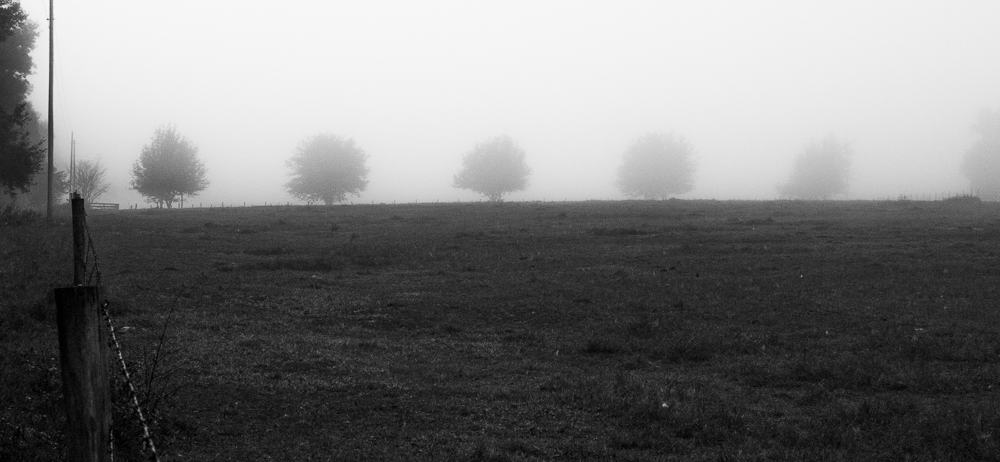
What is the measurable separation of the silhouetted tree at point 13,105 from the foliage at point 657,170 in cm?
7853

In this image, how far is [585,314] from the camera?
50.7 ft

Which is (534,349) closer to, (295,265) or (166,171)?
(295,265)

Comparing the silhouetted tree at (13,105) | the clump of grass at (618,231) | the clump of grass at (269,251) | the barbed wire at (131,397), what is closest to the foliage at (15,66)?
the silhouetted tree at (13,105)

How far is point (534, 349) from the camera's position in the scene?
1271cm

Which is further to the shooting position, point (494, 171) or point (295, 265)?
point (494, 171)

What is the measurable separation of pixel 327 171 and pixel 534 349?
8750cm

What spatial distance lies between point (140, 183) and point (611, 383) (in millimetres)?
78018

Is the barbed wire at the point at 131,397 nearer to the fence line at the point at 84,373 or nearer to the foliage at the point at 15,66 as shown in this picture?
the fence line at the point at 84,373

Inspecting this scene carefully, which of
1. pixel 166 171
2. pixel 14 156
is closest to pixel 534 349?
pixel 14 156

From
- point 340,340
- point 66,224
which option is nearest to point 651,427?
point 340,340

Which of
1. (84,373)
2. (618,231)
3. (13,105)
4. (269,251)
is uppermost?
(13,105)

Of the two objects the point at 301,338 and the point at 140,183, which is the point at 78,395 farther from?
the point at 140,183

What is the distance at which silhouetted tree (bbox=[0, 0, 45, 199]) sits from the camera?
3161 cm

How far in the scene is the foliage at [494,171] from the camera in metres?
106
